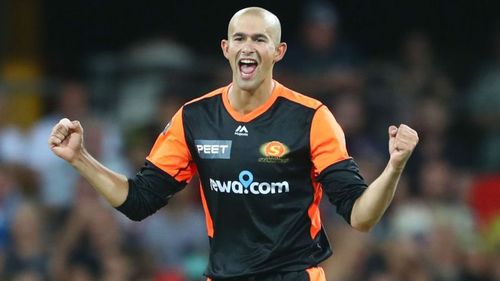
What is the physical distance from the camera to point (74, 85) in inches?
464

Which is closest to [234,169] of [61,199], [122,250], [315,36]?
[122,250]

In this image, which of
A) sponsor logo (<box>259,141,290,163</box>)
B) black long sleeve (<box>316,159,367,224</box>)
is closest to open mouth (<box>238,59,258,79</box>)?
sponsor logo (<box>259,141,290,163</box>)

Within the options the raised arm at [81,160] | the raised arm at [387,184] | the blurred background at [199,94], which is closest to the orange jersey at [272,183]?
the raised arm at [387,184]

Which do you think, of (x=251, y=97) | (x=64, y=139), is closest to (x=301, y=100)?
(x=251, y=97)

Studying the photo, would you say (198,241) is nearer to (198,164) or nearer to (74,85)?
(74,85)

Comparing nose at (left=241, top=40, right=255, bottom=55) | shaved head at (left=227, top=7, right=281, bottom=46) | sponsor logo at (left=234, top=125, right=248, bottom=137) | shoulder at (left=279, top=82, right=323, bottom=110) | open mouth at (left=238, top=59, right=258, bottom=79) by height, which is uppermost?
shaved head at (left=227, top=7, right=281, bottom=46)

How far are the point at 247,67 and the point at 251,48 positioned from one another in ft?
0.35

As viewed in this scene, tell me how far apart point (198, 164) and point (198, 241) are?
4.72 m

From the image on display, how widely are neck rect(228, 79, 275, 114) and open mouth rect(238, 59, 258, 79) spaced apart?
12 centimetres

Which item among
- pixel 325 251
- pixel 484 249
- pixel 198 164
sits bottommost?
pixel 484 249

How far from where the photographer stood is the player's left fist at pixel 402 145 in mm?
5812

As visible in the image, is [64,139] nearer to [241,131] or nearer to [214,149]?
[214,149]

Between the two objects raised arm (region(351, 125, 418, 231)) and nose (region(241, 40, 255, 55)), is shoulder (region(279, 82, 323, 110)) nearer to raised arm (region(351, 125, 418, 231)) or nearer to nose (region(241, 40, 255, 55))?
nose (region(241, 40, 255, 55))

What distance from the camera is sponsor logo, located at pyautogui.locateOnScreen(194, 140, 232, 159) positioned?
630 centimetres
